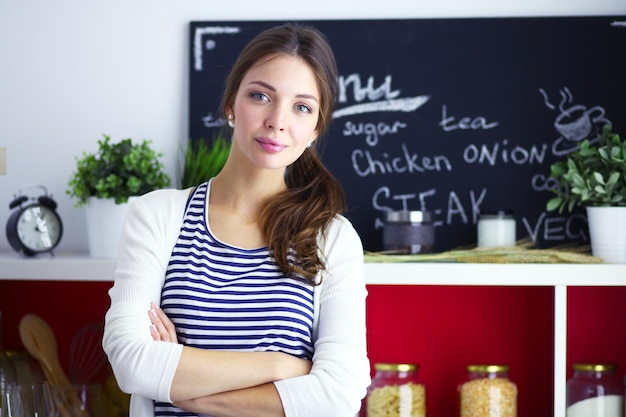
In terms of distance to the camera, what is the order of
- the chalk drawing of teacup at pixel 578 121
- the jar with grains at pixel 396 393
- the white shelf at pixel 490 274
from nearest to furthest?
the white shelf at pixel 490 274 < the jar with grains at pixel 396 393 < the chalk drawing of teacup at pixel 578 121

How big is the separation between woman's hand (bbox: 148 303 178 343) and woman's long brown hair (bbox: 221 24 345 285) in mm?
179

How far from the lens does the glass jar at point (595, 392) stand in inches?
70.0

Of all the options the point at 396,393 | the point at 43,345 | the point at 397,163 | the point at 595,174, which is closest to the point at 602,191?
the point at 595,174

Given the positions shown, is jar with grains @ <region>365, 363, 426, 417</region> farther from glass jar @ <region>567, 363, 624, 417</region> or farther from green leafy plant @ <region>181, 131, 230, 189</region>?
green leafy plant @ <region>181, 131, 230, 189</region>

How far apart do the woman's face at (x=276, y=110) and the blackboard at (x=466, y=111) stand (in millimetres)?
685

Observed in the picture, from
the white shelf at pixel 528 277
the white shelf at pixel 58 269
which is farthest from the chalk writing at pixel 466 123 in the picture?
the white shelf at pixel 58 269

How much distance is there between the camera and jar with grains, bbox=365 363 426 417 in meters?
1.79

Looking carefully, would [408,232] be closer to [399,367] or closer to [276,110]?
[399,367]

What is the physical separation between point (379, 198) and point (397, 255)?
0.18 meters

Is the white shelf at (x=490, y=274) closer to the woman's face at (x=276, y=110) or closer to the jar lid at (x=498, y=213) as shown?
the jar lid at (x=498, y=213)

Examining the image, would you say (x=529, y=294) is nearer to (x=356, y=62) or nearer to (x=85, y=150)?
(x=356, y=62)

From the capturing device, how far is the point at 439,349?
6.56 ft

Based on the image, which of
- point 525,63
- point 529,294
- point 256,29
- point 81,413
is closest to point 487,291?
point 529,294

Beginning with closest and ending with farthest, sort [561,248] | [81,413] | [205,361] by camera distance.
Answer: [205,361]
[81,413]
[561,248]
